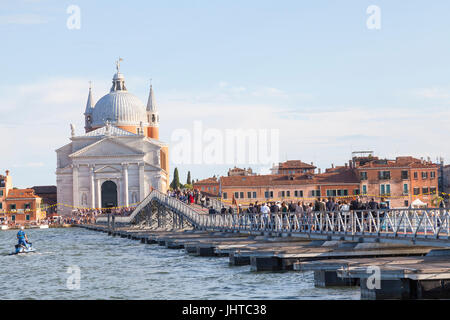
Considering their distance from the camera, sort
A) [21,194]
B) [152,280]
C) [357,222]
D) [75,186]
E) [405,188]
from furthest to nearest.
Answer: [21,194] < [75,186] < [405,188] < [152,280] < [357,222]

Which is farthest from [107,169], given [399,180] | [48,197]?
[399,180]

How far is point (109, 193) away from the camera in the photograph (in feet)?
294

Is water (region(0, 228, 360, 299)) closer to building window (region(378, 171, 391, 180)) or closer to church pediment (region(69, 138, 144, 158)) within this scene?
building window (region(378, 171, 391, 180))

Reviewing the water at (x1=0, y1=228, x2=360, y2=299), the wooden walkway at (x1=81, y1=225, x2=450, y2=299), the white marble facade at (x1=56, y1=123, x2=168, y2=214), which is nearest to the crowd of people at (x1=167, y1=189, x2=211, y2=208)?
the water at (x1=0, y1=228, x2=360, y2=299)

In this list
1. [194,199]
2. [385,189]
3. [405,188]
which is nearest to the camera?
[194,199]

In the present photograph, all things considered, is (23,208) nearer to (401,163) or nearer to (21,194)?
(21,194)

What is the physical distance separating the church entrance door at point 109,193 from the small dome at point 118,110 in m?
13.1

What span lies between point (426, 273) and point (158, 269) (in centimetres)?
1250

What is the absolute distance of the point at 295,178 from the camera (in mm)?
86812

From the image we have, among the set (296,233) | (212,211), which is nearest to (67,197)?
(212,211)

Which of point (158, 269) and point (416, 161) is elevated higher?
point (416, 161)

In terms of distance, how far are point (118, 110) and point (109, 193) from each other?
15.3 m
